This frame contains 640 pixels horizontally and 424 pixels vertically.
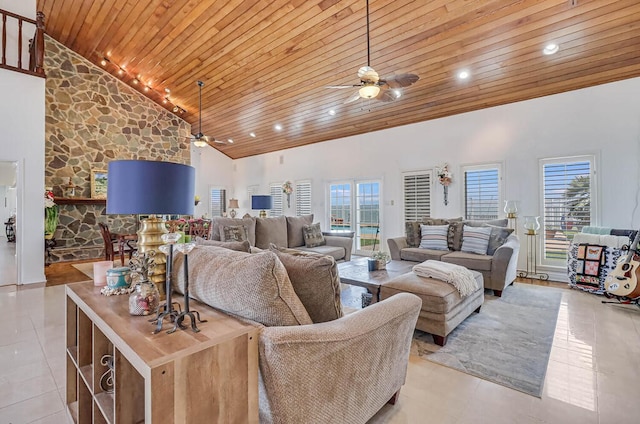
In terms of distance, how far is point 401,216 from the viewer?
6547 millimetres

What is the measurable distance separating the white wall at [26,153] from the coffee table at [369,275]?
493 centimetres

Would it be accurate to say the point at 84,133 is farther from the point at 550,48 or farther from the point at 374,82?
the point at 550,48

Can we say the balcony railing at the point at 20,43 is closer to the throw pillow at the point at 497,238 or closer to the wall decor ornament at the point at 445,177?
the wall decor ornament at the point at 445,177

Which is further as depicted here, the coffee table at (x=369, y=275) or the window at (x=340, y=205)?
the window at (x=340, y=205)

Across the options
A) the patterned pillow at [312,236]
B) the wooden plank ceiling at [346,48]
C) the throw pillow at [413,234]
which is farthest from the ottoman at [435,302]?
the wooden plank ceiling at [346,48]


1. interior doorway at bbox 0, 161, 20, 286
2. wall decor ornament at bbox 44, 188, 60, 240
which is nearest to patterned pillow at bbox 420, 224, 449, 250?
interior doorway at bbox 0, 161, 20, 286

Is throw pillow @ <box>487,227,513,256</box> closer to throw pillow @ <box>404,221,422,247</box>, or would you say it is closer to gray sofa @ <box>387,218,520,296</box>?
gray sofa @ <box>387,218,520,296</box>

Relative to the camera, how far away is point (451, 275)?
111 inches

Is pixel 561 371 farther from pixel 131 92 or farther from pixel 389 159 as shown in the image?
pixel 131 92

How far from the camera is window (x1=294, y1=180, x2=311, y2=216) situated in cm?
834

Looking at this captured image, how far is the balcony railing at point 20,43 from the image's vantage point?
188 inches

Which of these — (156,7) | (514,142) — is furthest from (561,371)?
(156,7)

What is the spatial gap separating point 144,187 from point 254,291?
61cm

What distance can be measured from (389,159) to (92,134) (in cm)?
683
